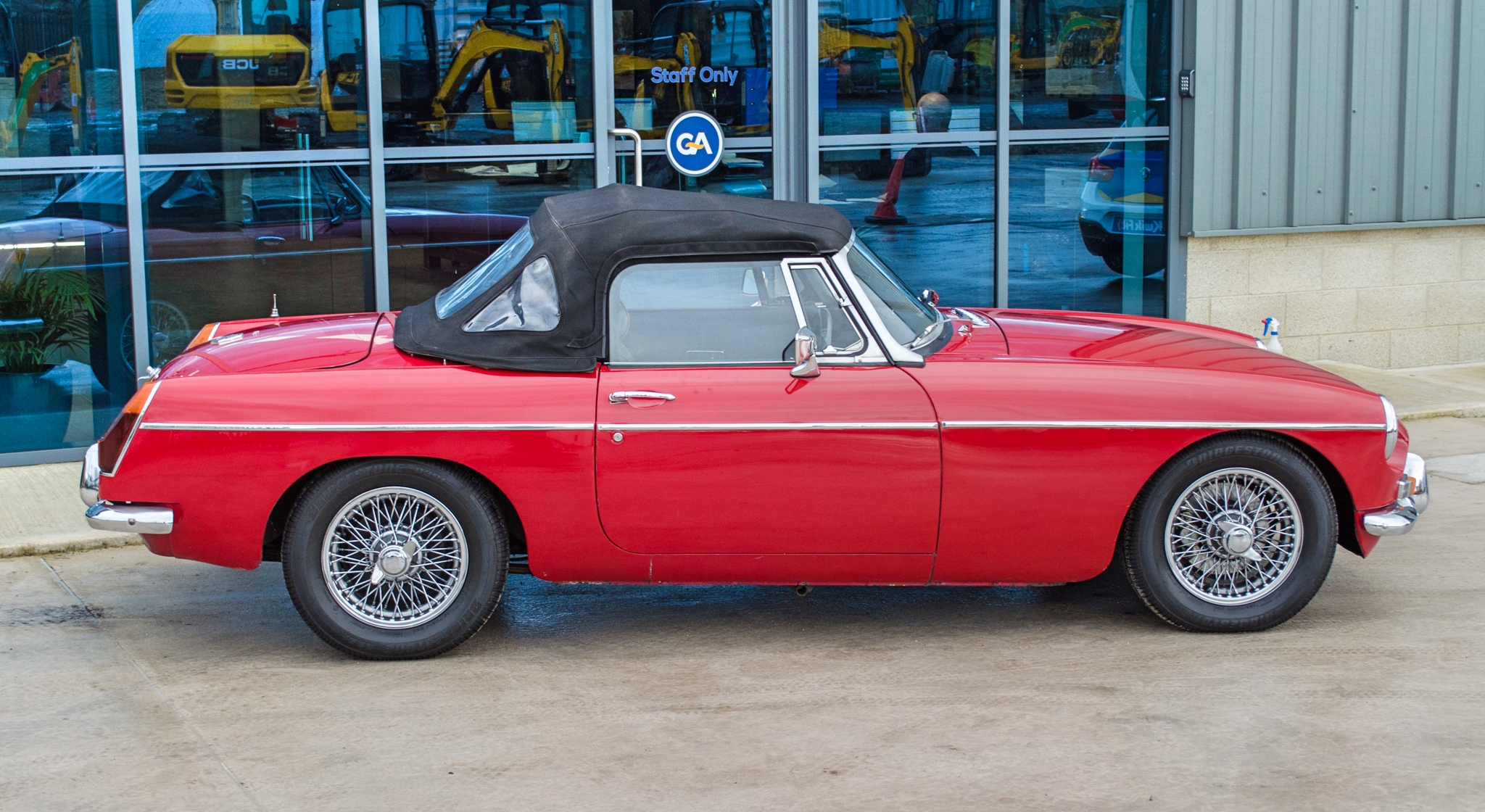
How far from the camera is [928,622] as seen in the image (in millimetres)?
5793

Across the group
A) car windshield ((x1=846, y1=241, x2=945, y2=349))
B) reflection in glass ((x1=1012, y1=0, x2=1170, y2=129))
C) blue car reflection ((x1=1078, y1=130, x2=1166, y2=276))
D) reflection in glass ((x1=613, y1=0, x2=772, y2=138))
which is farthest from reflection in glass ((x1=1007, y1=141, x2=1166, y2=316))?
car windshield ((x1=846, y1=241, x2=945, y2=349))

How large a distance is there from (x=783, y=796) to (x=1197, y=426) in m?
2.17

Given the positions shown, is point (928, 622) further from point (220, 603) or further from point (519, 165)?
point (519, 165)

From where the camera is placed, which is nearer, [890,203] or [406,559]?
[406,559]

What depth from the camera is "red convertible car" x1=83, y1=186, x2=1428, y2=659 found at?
5215 mm

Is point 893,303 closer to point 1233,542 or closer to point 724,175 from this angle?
point 1233,542

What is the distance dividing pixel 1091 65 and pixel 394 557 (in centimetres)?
776

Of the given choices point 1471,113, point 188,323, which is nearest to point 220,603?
point 188,323

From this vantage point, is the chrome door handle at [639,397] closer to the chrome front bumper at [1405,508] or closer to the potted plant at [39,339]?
the chrome front bumper at [1405,508]

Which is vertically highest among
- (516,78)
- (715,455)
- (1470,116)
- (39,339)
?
(516,78)

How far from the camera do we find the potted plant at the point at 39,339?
867 cm

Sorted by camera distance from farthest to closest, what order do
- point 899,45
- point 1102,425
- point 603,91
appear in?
point 899,45
point 603,91
point 1102,425

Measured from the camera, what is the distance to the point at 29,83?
335 inches

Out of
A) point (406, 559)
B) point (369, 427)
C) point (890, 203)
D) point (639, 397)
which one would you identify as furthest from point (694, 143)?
point (406, 559)
